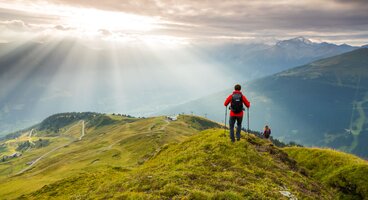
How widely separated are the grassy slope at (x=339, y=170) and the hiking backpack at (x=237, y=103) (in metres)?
11.7

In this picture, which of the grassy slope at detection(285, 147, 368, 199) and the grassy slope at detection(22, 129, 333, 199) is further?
the grassy slope at detection(285, 147, 368, 199)

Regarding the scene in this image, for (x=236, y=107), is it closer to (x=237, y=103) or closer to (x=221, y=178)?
(x=237, y=103)

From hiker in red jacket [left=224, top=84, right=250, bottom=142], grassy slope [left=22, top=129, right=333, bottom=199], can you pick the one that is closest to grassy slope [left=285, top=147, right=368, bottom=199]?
grassy slope [left=22, top=129, right=333, bottom=199]

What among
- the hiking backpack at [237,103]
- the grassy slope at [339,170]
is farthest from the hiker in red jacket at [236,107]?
the grassy slope at [339,170]

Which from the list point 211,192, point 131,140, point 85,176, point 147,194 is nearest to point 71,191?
point 85,176

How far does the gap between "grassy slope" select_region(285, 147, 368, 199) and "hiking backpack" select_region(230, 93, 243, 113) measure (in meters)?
11.7

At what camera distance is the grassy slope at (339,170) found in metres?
28.9

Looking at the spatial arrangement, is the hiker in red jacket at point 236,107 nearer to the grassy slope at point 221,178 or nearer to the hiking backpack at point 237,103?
the hiking backpack at point 237,103

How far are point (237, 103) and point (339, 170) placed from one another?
44.4ft

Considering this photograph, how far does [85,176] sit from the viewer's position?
45062 millimetres

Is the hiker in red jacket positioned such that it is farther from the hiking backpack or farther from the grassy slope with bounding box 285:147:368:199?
the grassy slope with bounding box 285:147:368:199

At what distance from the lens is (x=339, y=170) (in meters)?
31.8

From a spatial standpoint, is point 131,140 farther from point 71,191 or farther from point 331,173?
point 331,173

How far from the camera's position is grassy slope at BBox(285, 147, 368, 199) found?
94.9ft
